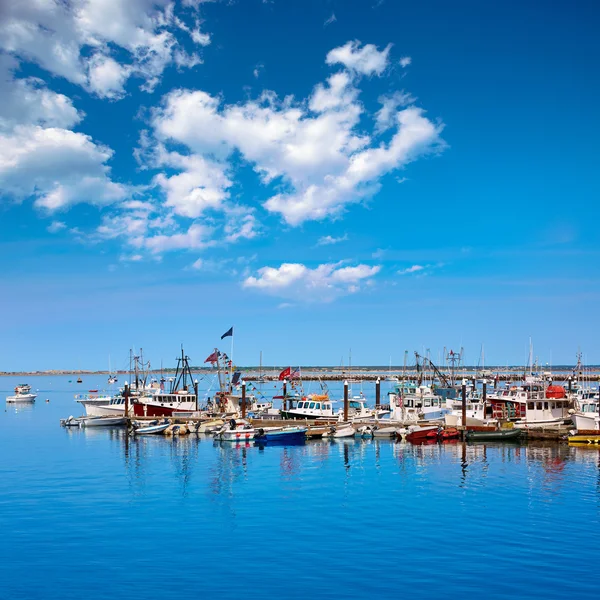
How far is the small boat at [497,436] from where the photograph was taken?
217 ft

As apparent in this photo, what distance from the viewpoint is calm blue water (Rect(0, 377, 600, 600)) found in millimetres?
25172

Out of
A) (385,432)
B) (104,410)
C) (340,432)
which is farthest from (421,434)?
(104,410)

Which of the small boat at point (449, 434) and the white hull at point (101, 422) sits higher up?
the small boat at point (449, 434)

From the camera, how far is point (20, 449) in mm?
66625

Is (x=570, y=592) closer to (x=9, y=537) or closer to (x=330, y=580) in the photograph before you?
(x=330, y=580)

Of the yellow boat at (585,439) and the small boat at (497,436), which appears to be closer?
the yellow boat at (585,439)

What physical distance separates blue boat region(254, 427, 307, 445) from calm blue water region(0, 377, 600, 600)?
817 centimetres

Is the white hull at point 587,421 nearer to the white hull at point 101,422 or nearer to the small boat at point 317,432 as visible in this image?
the small boat at point 317,432

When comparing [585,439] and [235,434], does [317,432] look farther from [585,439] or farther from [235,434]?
[585,439]

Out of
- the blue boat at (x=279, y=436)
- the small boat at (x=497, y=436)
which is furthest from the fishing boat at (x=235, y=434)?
the small boat at (x=497, y=436)

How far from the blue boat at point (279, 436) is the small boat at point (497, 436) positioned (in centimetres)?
1915

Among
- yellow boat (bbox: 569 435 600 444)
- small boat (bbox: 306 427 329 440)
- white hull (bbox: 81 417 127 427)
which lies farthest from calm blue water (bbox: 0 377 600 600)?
white hull (bbox: 81 417 127 427)

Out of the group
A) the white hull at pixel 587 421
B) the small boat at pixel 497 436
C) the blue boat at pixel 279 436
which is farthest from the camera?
the blue boat at pixel 279 436

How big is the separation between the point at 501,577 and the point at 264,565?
10288 mm
